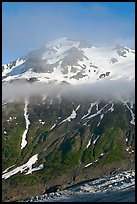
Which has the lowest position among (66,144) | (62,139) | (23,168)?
(23,168)

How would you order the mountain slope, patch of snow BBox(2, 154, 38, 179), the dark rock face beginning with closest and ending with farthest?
the dark rock face, the mountain slope, patch of snow BBox(2, 154, 38, 179)

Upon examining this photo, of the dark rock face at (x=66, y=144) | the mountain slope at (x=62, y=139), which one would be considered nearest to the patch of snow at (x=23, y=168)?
the mountain slope at (x=62, y=139)

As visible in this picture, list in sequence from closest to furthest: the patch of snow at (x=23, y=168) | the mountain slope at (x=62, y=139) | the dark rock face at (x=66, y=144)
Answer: the dark rock face at (x=66, y=144) < the mountain slope at (x=62, y=139) < the patch of snow at (x=23, y=168)

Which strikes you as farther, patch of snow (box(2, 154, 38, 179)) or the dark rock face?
patch of snow (box(2, 154, 38, 179))

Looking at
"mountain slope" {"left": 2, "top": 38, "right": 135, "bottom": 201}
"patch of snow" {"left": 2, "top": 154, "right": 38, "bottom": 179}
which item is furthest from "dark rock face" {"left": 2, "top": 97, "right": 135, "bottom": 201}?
"patch of snow" {"left": 2, "top": 154, "right": 38, "bottom": 179}

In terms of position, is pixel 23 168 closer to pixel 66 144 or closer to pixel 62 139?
pixel 66 144

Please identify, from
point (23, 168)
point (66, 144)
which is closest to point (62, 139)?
point (66, 144)

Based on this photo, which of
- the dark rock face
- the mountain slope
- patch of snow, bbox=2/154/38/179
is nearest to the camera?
the dark rock face

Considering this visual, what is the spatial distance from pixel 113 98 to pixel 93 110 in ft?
52.1

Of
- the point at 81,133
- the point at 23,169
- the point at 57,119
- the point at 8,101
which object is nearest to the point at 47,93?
the point at 8,101

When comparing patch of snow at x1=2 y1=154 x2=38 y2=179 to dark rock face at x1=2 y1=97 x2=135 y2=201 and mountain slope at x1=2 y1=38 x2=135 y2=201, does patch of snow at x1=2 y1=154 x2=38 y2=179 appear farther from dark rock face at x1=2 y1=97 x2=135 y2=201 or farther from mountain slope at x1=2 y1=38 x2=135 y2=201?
dark rock face at x1=2 y1=97 x2=135 y2=201

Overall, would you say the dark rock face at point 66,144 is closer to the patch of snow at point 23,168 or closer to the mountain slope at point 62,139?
the mountain slope at point 62,139

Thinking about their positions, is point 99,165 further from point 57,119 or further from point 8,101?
point 8,101

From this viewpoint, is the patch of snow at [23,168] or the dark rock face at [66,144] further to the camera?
the patch of snow at [23,168]
